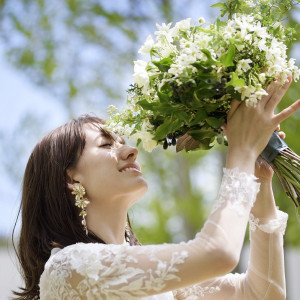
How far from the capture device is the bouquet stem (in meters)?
2.15

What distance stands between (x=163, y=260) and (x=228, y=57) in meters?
0.69

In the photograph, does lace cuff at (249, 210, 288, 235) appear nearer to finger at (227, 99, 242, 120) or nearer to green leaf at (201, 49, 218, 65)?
finger at (227, 99, 242, 120)

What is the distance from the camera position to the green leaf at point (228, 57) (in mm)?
1891

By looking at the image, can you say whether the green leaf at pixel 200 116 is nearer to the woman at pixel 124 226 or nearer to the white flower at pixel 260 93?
the woman at pixel 124 226

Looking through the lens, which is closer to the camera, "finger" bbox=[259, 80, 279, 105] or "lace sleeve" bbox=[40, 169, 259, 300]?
"lace sleeve" bbox=[40, 169, 259, 300]

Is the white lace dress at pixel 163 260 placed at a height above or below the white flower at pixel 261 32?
below

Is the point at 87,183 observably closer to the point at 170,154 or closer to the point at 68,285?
the point at 68,285

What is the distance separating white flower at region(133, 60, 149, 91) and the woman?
1.10ft

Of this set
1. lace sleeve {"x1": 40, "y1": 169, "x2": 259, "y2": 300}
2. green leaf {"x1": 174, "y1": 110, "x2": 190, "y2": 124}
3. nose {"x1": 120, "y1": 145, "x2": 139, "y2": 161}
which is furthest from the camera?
nose {"x1": 120, "y1": 145, "x2": 139, "y2": 161}

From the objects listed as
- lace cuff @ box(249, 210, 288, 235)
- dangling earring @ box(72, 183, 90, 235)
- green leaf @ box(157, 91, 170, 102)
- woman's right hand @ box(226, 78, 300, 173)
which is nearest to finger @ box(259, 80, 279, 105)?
woman's right hand @ box(226, 78, 300, 173)

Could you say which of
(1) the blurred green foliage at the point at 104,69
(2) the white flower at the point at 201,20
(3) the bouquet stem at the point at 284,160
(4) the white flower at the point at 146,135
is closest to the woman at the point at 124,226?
(3) the bouquet stem at the point at 284,160

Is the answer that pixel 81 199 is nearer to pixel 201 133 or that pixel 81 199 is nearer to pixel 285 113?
pixel 201 133

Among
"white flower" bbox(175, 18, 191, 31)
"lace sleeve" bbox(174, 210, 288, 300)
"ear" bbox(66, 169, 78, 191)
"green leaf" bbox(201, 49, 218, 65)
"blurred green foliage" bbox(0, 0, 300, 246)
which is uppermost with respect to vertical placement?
"blurred green foliage" bbox(0, 0, 300, 246)

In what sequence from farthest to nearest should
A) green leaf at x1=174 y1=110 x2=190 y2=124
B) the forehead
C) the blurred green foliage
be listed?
the blurred green foliage → the forehead → green leaf at x1=174 y1=110 x2=190 y2=124
